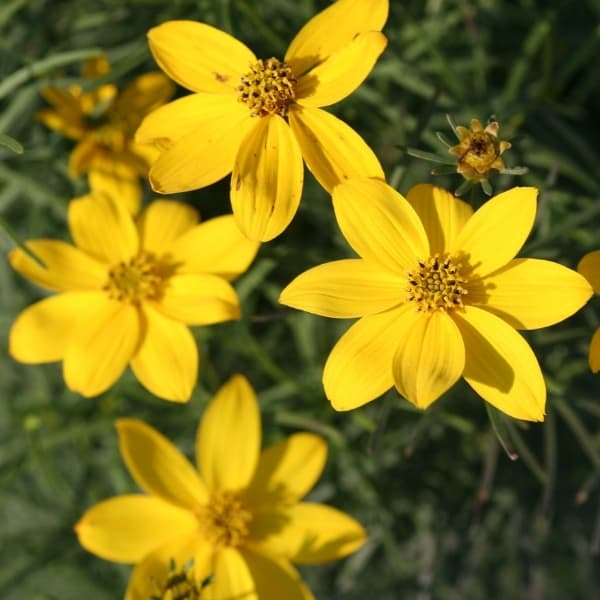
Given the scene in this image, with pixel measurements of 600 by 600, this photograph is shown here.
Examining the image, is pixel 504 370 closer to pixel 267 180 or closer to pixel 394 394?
pixel 394 394

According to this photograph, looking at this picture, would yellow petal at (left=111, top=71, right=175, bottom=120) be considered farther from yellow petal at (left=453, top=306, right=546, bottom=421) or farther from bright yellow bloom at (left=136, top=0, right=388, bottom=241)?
yellow petal at (left=453, top=306, right=546, bottom=421)

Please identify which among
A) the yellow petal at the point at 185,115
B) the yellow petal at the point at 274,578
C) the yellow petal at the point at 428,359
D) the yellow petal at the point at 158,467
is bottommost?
the yellow petal at the point at 274,578

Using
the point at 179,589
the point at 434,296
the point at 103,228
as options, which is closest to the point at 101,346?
the point at 103,228

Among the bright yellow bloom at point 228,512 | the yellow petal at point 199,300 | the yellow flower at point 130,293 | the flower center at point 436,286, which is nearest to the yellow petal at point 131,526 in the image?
the bright yellow bloom at point 228,512

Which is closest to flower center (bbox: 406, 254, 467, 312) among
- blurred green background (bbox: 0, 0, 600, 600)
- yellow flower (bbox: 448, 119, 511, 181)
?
yellow flower (bbox: 448, 119, 511, 181)

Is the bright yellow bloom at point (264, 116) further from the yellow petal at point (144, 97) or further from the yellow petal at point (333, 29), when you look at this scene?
the yellow petal at point (144, 97)

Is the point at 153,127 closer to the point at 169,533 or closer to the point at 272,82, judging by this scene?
the point at 272,82

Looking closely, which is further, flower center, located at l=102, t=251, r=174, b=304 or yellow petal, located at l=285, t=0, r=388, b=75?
flower center, located at l=102, t=251, r=174, b=304
